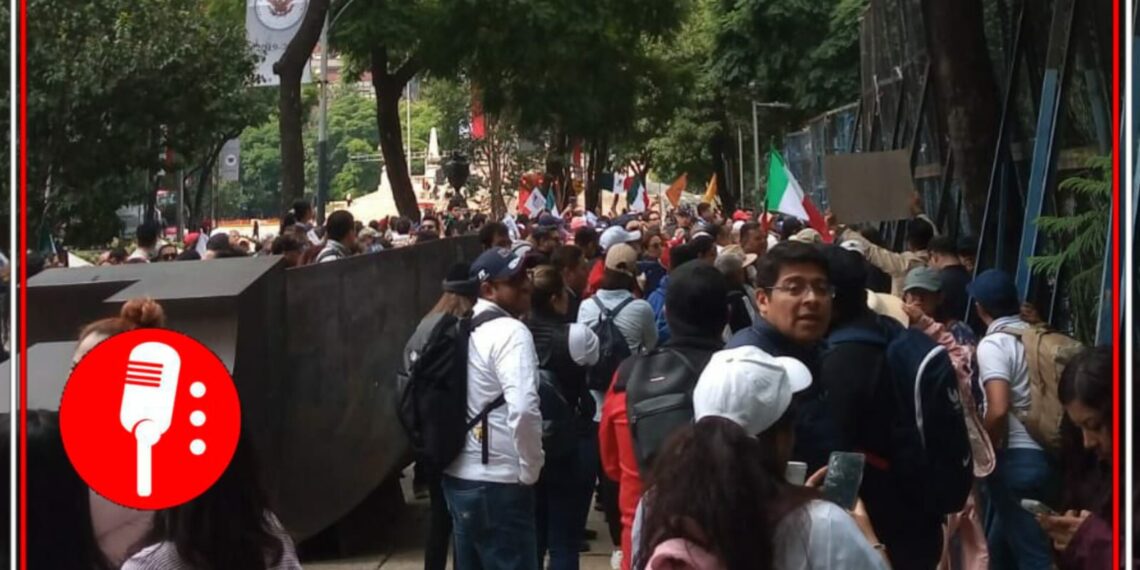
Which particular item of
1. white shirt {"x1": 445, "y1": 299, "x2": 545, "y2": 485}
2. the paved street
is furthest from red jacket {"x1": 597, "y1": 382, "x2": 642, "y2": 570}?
the paved street

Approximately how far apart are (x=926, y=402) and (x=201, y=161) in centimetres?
278

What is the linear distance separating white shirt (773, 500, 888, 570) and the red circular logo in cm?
115

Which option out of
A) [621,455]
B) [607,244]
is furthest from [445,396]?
[607,244]

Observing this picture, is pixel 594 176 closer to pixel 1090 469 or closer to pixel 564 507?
pixel 564 507

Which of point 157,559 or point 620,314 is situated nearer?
point 157,559

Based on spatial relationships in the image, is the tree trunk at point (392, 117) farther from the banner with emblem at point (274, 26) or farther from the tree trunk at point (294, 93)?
the banner with emblem at point (274, 26)

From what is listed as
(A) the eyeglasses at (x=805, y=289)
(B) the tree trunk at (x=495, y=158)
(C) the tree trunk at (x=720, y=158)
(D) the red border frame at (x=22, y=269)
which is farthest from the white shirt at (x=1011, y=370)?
(B) the tree trunk at (x=495, y=158)

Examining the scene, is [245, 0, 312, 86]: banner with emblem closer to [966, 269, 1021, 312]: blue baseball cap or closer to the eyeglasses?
[966, 269, 1021, 312]: blue baseball cap

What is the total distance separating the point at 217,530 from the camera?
11.3 feet

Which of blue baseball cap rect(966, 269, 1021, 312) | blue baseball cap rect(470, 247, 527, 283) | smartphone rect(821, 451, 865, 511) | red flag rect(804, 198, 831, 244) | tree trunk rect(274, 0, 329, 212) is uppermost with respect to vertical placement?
tree trunk rect(274, 0, 329, 212)

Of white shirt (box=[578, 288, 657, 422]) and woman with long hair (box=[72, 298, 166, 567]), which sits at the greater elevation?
white shirt (box=[578, 288, 657, 422])

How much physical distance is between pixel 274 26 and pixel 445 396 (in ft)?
16.7

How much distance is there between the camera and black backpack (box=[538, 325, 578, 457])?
6.95m

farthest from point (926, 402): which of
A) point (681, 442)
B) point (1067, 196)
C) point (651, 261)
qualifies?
point (651, 261)
